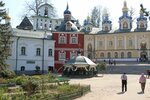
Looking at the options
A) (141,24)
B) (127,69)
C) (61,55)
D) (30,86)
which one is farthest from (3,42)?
(141,24)

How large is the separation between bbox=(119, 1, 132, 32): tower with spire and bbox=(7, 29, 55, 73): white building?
83.1 feet

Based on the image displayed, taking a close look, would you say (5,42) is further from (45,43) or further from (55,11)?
(55,11)

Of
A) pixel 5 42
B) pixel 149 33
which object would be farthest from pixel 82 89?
pixel 149 33

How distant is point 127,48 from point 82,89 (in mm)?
54257

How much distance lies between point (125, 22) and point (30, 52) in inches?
1221

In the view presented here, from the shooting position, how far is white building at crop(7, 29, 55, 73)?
164ft

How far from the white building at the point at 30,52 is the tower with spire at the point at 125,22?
83.1ft

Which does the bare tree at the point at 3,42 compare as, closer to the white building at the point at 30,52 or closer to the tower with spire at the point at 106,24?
the white building at the point at 30,52

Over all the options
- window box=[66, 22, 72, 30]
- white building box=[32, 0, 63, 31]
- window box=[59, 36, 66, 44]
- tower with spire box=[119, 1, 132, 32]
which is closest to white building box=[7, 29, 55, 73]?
window box=[59, 36, 66, 44]

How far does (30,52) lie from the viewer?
5247 cm

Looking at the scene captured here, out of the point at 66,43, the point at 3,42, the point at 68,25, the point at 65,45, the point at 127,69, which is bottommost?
the point at 127,69

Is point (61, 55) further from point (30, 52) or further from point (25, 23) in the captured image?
point (25, 23)

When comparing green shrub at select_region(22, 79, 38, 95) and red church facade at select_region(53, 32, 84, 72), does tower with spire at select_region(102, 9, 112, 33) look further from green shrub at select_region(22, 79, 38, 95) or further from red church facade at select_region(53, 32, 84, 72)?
green shrub at select_region(22, 79, 38, 95)

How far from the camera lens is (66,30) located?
59.3 meters
